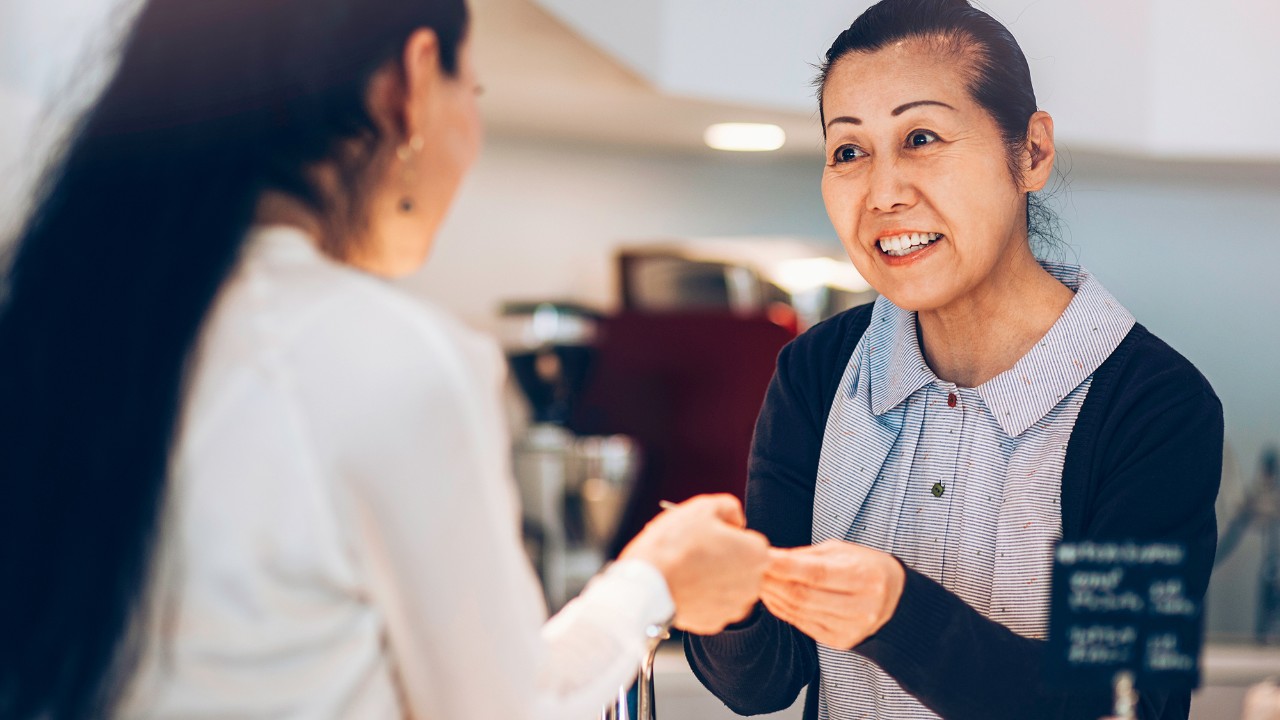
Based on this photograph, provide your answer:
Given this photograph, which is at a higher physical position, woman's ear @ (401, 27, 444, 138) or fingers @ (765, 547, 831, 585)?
woman's ear @ (401, 27, 444, 138)

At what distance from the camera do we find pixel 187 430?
779 mm

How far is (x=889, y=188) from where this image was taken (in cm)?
121

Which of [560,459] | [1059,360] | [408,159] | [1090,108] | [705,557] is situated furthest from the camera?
[560,459]

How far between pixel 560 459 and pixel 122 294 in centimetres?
394

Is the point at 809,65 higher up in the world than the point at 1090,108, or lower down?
lower down

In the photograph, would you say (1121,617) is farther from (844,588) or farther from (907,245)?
(907,245)

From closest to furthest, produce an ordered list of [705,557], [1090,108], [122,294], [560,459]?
[122,294] < [705,557] < [1090,108] < [560,459]

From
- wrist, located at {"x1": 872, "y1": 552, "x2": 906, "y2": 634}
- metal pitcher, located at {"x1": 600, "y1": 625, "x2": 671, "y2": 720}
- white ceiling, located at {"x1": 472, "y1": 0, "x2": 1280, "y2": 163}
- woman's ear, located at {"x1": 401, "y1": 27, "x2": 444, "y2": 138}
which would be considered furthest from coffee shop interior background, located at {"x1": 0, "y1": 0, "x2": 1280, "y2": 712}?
metal pitcher, located at {"x1": 600, "y1": 625, "x2": 671, "y2": 720}

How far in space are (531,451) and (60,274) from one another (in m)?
3.91

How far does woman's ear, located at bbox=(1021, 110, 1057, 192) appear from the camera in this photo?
1.23 meters

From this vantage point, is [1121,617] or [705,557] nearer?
[1121,617]

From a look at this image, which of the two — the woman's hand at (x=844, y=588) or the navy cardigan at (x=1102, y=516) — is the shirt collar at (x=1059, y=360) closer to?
the navy cardigan at (x=1102, y=516)

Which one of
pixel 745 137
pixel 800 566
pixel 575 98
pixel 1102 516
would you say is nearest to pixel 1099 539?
pixel 1102 516

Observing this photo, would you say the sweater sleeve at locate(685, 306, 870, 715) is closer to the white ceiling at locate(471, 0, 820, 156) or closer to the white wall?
the white ceiling at locate(471, 0, 820, 156)
